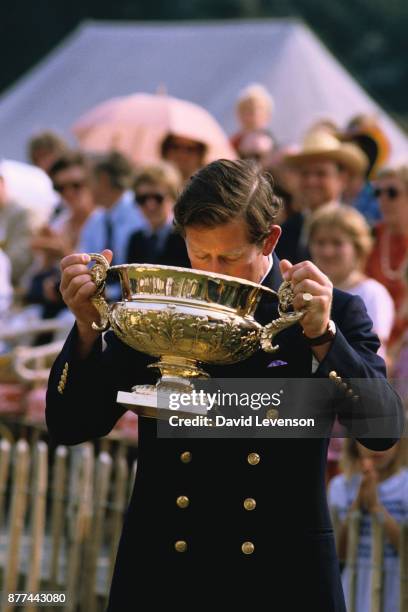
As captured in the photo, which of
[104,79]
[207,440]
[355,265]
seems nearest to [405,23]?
[104,79]

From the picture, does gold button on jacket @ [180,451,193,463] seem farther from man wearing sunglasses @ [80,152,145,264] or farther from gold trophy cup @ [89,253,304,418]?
man wearing sunglasses @ [80,152,145,264]

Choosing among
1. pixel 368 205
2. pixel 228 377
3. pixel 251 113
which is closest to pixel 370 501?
pixel 228 377

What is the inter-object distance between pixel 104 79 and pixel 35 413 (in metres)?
11.2

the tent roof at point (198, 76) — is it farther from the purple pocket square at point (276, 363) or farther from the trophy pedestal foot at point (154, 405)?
the trophy pedestal foot at point (154, 405)

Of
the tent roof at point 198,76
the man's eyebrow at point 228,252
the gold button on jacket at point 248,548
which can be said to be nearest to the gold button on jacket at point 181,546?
the gold button on jacket at point 248,548

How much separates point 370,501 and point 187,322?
8.70ft

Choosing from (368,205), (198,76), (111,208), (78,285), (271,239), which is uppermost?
(198,76)

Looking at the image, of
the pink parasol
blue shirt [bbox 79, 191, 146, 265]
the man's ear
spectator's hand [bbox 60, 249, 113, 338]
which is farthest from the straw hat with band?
spectator's hand [bbox 60, 249, 113, 338]

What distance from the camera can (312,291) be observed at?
3289 mm

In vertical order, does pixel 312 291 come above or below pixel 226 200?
below

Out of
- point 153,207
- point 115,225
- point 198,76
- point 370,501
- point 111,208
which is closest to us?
point 370,501

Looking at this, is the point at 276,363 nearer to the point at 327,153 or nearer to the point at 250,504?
the point at 250,504

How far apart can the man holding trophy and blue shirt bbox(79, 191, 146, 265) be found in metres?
5.59

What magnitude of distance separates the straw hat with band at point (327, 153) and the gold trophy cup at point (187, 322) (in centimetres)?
502
